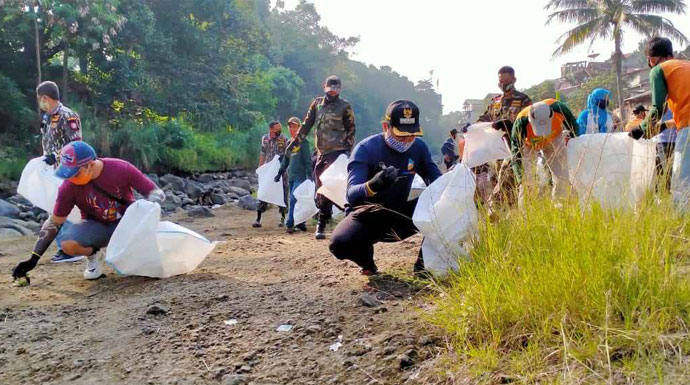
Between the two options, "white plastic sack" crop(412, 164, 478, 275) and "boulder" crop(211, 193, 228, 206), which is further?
"boulder" crop(211, 193, 228, 206)

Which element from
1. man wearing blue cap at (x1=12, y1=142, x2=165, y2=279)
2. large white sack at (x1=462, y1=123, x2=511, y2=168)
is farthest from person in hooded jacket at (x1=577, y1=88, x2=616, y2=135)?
man wearing blue cap at (x1=12, y1=142, x2=165, y2=279)

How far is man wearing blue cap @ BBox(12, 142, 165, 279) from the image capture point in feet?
12.2

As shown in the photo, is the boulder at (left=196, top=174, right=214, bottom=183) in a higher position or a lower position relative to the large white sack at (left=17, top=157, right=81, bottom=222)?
lower

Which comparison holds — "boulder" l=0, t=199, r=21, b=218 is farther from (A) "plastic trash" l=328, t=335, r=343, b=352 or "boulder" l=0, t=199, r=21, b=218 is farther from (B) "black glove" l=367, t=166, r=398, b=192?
(A) "plastic trash" l=328, t=335, r=343, b=352

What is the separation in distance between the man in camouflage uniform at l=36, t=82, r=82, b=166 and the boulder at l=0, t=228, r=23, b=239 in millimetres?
3664

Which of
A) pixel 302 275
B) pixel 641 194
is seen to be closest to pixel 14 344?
pixel 302 275

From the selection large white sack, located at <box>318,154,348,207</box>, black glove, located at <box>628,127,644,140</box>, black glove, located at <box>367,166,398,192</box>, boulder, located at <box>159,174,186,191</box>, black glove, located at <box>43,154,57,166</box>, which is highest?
black glove, located at <box>43,154,57,166</box>

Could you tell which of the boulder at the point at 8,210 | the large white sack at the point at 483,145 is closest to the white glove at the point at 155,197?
the large white sack at the point at 483,145

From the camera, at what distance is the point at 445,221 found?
278 cm

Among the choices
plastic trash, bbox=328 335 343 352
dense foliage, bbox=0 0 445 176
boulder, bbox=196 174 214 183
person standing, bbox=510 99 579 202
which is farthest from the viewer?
boulder, bbox=196 174 214 183

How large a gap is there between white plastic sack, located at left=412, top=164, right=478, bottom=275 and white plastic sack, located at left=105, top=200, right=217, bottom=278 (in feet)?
5.44

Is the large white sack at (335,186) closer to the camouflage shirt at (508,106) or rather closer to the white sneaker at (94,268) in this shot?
the camouflage shirt at (508,106)

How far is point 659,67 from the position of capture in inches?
139

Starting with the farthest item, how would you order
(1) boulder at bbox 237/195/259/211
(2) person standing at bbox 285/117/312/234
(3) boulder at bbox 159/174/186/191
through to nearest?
(3) boulder at bbox 159/174/186/191 → (1) boulder at bbox 237/195/259/211 → (2) person standing at bbox 285/117/312/234
